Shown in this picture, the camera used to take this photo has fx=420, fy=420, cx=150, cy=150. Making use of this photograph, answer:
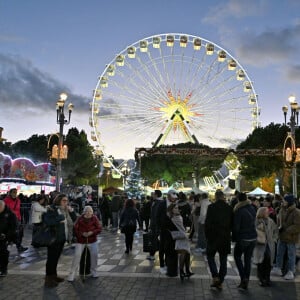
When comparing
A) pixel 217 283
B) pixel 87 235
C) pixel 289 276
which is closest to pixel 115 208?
pixel 87 235

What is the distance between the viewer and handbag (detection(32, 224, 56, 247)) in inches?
312

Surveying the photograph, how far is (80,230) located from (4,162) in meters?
28.7

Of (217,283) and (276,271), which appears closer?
(217,283)

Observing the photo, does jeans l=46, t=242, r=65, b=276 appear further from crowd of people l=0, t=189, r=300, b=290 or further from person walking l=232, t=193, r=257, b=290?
person walking l=232, t=193, r=257, b=290

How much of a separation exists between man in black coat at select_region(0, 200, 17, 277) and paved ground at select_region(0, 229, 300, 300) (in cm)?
33

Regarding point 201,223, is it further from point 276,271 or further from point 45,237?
point 45,237

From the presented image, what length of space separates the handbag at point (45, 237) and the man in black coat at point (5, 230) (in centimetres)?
84

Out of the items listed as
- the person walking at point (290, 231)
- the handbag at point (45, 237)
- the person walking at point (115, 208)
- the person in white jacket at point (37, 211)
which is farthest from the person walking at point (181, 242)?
the person walking at point (115, 208)

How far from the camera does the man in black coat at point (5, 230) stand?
8430 millimetres

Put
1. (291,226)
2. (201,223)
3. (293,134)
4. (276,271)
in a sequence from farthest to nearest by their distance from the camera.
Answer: (293,134), (201,223), (276,271), (291,226)

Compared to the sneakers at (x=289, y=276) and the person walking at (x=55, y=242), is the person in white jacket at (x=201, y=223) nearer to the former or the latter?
the sneakers at (x=289, y=276)

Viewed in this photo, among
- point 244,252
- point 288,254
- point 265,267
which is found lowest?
point 265,267

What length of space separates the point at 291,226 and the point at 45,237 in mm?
5050

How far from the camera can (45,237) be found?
26.1ft
